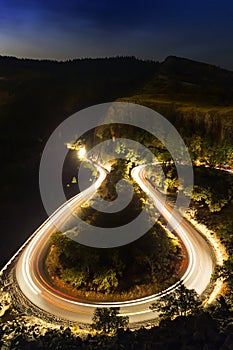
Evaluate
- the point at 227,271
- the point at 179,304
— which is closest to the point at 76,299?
the point at 179,304

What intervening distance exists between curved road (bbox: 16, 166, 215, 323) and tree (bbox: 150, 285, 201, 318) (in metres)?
1.13

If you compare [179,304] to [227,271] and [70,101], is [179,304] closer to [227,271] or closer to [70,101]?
[227,271]

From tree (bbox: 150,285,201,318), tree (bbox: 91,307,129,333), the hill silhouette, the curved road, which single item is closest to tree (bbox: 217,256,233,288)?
the curved road

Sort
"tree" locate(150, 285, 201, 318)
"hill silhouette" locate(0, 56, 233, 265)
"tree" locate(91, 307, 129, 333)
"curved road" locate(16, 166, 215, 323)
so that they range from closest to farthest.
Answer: "tree" locate(91, 307, 129, 333) < "tree" locate(150, 285, 201, 318) < "curved road" locate(16, 166, 215, 323) < "hill silhouette" locate(0, 56, 233, 265)

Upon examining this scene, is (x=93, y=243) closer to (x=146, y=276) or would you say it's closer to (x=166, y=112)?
(x=146, y=276)

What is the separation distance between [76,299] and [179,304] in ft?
19.9

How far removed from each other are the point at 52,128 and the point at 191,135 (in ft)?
177

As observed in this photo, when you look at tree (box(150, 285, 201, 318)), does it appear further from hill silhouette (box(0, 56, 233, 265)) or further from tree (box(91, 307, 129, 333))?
hill silhouette (box(0, 56, 233, 265))

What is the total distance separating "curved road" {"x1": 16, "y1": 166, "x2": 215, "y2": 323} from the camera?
1805 cm

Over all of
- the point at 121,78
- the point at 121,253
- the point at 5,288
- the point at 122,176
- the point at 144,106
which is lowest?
the point at 5,288

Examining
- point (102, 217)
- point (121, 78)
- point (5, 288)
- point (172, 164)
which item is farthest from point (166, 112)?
point (121, 78)

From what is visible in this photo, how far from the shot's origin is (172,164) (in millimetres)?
31438

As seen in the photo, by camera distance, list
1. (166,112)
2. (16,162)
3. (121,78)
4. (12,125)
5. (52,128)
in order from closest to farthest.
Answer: (166,112)
(16,162)
(12,125)
(52,128)
(121,78)

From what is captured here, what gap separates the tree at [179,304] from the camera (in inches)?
642
